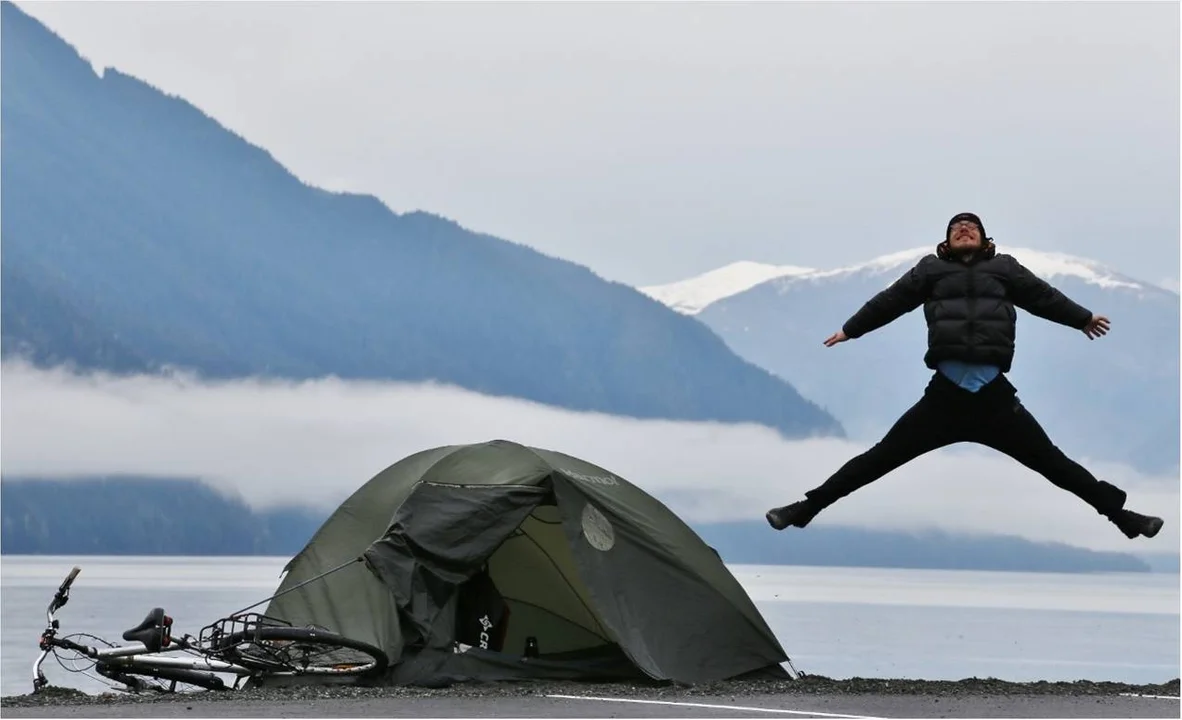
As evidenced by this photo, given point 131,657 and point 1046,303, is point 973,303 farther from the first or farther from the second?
point 131,657

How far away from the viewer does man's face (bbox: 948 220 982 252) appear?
537 inches

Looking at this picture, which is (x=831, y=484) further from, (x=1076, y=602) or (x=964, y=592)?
(x=964, y=592)

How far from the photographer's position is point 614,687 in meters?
15.3

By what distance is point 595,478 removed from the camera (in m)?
17.0

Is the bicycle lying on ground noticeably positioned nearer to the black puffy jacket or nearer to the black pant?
the black pant

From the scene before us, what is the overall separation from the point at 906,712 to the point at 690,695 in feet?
7.48

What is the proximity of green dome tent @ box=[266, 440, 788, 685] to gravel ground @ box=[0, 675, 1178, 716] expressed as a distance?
0.44 meters

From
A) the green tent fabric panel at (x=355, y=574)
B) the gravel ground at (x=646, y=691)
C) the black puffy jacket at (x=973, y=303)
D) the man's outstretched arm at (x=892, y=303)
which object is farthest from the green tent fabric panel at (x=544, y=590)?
the black puffy jacket at (x=973, y=303)

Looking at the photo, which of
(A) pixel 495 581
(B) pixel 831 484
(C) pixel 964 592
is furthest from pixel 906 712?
(C) pixel 964 592

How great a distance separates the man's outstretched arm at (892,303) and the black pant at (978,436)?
0.60m

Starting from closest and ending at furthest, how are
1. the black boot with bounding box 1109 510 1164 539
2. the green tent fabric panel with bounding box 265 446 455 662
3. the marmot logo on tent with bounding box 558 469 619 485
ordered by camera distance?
the black boot with bounding box 1109 510 1164 539 < the green tent fabric panel with bounding box 265 446 455 662 < the marmot logo on tent with bounding box 558 469 619 485

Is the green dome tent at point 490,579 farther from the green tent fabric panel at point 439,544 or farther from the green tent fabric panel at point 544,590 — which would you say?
the green tent fabric panel at point 544,590

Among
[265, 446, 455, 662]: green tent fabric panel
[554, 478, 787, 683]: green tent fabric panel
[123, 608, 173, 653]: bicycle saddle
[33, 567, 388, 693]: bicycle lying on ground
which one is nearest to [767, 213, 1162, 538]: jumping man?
[554, 478, 787, 683]: green tent fabric panel

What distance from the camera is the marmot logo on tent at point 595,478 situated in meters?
16.6
